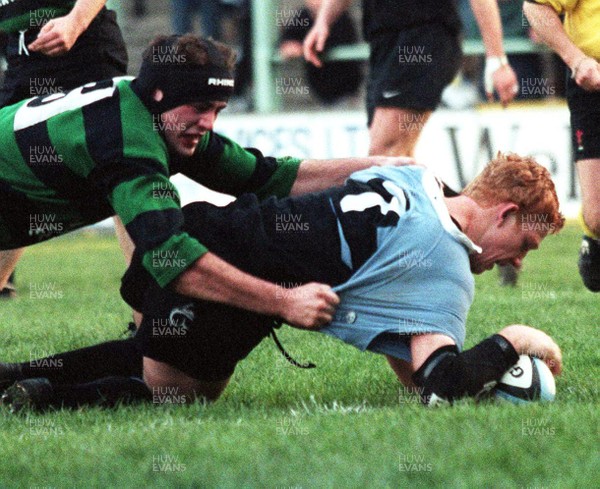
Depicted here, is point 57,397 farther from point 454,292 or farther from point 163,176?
point 454,292

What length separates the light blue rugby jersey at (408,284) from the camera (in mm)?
4406

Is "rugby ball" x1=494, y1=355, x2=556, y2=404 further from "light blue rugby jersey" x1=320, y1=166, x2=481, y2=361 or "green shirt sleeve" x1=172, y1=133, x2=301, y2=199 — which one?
"green shirt sleeve" x1=172, y1=133, x2=301, y2=199

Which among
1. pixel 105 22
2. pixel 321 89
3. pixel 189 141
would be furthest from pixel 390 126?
pixel 321 89

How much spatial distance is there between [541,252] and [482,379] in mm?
6925

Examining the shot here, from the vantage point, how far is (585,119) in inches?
273

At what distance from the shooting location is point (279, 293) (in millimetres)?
4348

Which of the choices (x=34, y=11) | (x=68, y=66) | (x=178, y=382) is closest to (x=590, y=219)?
(x=68, y=66)

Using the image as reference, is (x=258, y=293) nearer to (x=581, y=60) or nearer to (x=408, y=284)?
(x=408, y=284)

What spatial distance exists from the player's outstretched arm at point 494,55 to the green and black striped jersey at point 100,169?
2.88 metres

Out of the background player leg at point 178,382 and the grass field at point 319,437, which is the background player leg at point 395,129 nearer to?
the grass field at point 319,437

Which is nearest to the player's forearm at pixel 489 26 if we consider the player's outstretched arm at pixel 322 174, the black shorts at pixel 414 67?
the black shorts at pixel 414 67

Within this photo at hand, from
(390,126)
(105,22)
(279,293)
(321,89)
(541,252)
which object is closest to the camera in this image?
(279,293)

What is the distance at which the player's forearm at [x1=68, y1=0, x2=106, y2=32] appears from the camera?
5.70 meters

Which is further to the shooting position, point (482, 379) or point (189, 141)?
point (189, 141)
